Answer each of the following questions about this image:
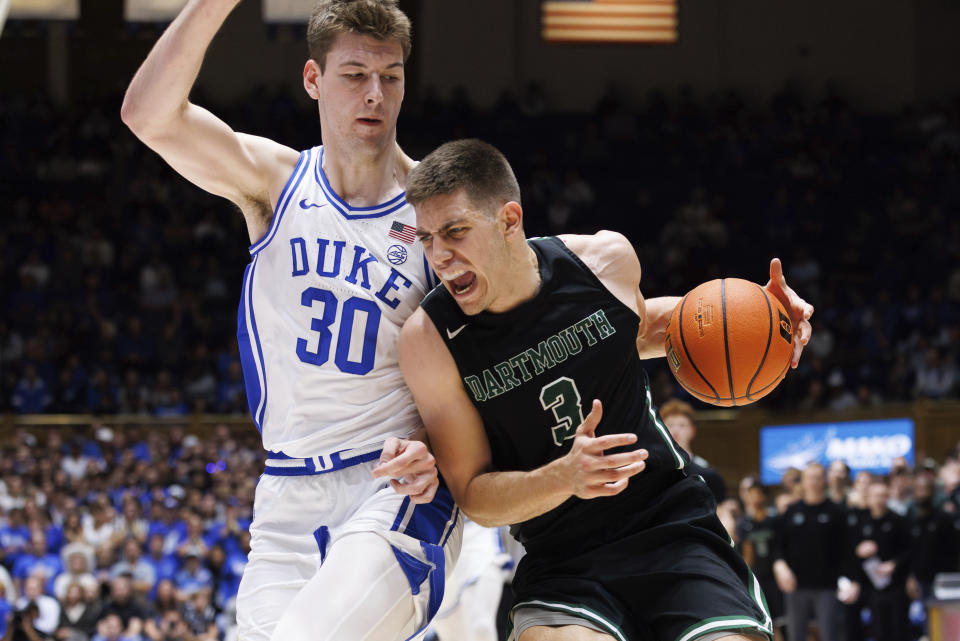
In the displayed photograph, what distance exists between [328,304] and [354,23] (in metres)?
0.81

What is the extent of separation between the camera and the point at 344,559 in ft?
10.1

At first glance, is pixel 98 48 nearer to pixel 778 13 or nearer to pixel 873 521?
pixel 778 13

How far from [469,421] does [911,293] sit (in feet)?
50.6

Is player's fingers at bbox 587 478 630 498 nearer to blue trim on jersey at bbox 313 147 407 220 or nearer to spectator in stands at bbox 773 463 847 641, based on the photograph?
blue trim on jersey at bbox 313 147 407 220

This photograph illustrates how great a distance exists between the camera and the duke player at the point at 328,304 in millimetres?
3197

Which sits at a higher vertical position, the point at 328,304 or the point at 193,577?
the point at 328,304

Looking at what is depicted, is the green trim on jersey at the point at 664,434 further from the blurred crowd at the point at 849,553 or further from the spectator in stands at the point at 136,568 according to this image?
the spectator in stands at the point at 136,568

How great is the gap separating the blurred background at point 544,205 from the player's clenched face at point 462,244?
9389 mm

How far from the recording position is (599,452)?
2916mm

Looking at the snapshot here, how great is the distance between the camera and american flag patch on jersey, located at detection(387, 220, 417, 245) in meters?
3.52

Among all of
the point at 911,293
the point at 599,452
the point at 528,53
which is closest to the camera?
the point at 599,452

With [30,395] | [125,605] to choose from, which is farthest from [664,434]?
[30,395]

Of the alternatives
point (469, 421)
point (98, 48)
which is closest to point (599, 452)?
point (469, 421)

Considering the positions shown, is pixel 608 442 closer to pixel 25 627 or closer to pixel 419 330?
pixel 419 330
